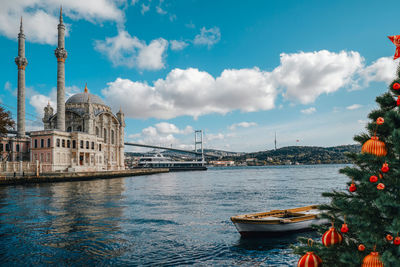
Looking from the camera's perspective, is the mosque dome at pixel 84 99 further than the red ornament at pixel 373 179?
Yes

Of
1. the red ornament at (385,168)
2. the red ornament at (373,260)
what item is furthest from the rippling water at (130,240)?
the red ornament at (385,168)

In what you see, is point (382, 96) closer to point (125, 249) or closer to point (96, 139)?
point (125, 249)

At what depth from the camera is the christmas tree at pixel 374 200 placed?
2.67m

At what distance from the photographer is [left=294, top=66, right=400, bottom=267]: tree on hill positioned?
266 centimetres

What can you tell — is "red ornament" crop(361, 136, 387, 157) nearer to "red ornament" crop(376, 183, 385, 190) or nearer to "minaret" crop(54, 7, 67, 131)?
"red ornament" crop(376, 183, 385, 190)

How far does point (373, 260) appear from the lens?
9.05 feet

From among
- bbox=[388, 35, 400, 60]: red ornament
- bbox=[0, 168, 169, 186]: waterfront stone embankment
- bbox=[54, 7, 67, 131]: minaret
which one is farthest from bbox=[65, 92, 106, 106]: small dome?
bbox=[388, 35, 400, 60]: red ornament

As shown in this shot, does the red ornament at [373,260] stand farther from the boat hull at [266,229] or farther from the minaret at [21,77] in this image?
the minaret at [21,77]

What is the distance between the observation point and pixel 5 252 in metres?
8.29

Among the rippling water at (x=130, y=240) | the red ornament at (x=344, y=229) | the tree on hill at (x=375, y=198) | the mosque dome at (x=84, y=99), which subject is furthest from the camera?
the mosque dome at (x=84, y=99)

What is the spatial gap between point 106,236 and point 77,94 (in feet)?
215

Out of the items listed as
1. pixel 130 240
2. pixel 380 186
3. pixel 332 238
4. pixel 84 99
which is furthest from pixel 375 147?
pixel 84 99

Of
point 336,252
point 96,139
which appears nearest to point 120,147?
point 96,139

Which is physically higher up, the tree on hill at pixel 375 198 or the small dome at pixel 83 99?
the small dome at pixel 83 99
